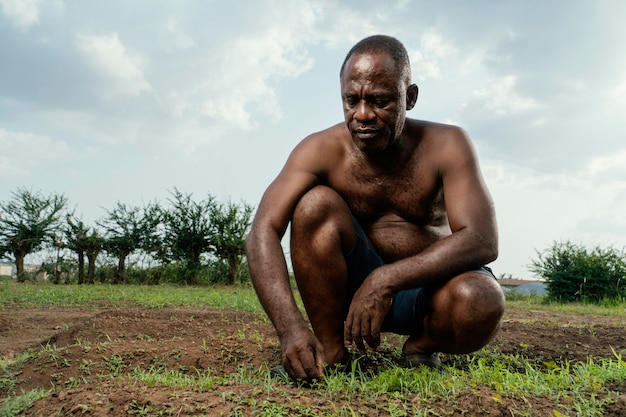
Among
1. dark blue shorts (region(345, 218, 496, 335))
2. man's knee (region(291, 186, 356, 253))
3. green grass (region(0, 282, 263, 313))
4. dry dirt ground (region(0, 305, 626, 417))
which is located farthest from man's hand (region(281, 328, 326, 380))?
green grass (region(0, 282, 263, 313))

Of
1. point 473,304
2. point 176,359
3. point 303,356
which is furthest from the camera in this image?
point 176,359

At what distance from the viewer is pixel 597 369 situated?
10.1 ft

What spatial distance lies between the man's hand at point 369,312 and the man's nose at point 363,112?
81cm

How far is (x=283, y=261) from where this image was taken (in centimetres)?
313

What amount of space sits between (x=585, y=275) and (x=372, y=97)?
453 inches

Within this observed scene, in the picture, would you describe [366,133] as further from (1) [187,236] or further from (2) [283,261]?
(1) [187,236]

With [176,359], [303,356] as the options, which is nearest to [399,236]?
[303,356]

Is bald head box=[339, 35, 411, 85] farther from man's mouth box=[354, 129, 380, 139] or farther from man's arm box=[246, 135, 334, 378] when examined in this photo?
man's arm box=[246, 135, 334, 378]

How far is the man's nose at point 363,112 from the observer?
2986 millimetres

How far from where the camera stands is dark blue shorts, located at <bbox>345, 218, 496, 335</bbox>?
129 inches

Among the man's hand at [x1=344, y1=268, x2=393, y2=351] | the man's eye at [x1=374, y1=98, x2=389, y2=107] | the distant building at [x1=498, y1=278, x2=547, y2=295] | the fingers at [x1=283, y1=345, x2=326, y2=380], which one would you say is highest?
the man's eye at [x1=374, y1=98, x2=389, y2=107]

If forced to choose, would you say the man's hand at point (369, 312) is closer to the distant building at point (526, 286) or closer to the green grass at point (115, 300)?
the green grass at point (115, 300)

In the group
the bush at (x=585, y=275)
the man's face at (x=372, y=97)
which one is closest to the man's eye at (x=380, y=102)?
the man's face at (x=372, y=97)

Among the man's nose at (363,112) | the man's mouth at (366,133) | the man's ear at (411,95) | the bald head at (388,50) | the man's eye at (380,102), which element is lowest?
the man's mouth at (366,133)
